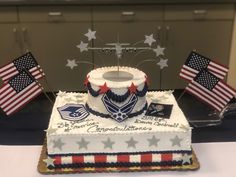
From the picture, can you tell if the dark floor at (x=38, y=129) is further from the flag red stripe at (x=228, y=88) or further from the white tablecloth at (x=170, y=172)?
the flag red stripe at (x=228, y=88)

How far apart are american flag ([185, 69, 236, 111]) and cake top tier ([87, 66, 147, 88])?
9.6 inches

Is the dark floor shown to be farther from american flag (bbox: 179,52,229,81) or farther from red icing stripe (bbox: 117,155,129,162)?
red icing stripe (bbox: 117,155,129,162)

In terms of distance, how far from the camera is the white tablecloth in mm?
1235

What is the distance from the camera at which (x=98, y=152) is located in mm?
1255

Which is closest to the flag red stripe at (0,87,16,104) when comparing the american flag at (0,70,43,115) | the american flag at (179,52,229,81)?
the american flag at (0,70,43,115)

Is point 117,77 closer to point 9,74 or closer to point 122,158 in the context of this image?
point 122,158

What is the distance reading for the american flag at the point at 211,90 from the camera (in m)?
1.44

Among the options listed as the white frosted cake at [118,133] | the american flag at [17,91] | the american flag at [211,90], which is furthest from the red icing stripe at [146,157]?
the american flag at [17,91]

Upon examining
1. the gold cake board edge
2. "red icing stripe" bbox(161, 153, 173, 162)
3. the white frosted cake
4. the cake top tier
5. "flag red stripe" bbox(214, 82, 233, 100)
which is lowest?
the gold cake board edge

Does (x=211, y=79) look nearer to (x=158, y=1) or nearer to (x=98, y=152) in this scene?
(x=98, y=152)

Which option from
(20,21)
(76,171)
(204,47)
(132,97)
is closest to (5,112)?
(76,171)

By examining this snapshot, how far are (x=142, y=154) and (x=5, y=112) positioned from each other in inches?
23.1

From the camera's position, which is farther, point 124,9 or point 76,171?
point 124,9

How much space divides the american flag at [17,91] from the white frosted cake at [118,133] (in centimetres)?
18
